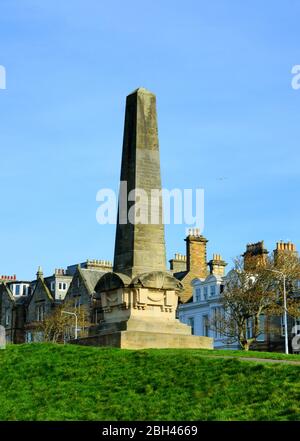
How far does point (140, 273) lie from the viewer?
115 feet

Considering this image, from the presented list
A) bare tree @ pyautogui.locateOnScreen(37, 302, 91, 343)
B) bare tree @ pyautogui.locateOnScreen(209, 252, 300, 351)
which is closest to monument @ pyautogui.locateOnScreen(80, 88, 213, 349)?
bare tree @ pyautogui.locateOnScreen(209, 252, 300, 351)

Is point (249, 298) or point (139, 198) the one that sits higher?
point (139, 198)

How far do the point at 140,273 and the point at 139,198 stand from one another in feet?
9.96

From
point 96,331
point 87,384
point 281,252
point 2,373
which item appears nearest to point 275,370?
point 87,384

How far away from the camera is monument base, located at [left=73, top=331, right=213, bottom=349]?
3319 centimetres

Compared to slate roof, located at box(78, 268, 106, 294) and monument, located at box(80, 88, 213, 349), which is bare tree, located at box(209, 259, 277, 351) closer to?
slate roof, located at box(78, 268, 106, 294)

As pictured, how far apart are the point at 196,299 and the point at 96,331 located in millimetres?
52661

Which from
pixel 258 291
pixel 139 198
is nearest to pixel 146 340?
pixel 139 198

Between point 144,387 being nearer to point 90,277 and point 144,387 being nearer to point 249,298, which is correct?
point 249,298

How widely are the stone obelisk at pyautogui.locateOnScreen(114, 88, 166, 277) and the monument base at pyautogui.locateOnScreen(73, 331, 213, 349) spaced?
2711mm

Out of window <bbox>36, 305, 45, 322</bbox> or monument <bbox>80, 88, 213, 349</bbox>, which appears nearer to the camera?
monument <bbox>80, 88, 213, 349</bbox>

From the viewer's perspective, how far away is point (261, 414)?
66.8 feet

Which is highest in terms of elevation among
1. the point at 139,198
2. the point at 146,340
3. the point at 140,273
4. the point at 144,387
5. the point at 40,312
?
the point at 40,312
